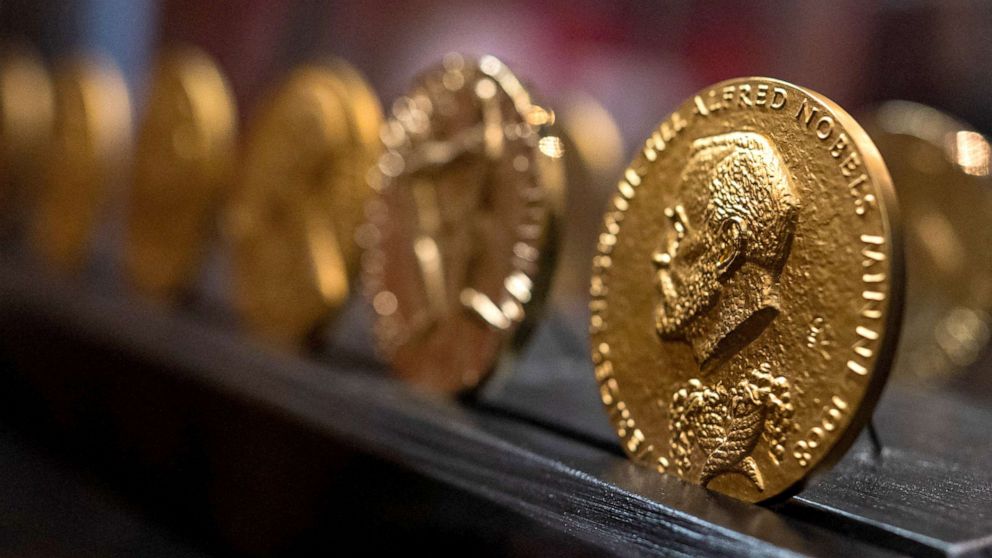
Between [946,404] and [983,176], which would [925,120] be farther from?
[946,404]

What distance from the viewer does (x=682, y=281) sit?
2.58 ft

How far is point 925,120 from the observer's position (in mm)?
1322

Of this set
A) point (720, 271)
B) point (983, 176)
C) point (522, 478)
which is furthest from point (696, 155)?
point (983, 176)

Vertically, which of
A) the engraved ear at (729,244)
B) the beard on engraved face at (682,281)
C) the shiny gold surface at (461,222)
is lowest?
the shiny gold surface at (461,222)

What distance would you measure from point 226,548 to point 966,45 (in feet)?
4.23

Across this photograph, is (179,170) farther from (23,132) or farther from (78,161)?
(23,132)

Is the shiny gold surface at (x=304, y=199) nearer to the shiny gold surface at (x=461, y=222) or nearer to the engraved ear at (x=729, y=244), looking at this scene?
the shiny gold surface at (x=461, y=222)

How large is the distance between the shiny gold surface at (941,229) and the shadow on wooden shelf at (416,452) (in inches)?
5.5

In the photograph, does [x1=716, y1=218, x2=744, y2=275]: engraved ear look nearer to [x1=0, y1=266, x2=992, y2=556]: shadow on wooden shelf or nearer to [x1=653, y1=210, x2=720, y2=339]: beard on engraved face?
[x1=653, y1=210, x2=720, y2=339]: beard on engraved face

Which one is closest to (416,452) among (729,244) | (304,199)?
(729,244)

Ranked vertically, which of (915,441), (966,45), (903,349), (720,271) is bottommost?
(903,349)

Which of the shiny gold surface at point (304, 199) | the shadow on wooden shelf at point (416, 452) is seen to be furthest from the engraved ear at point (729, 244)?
the shiny gold surface at point (304, 199)

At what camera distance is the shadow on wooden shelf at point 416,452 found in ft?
2.28

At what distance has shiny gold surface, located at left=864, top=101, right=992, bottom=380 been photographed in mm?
1306
